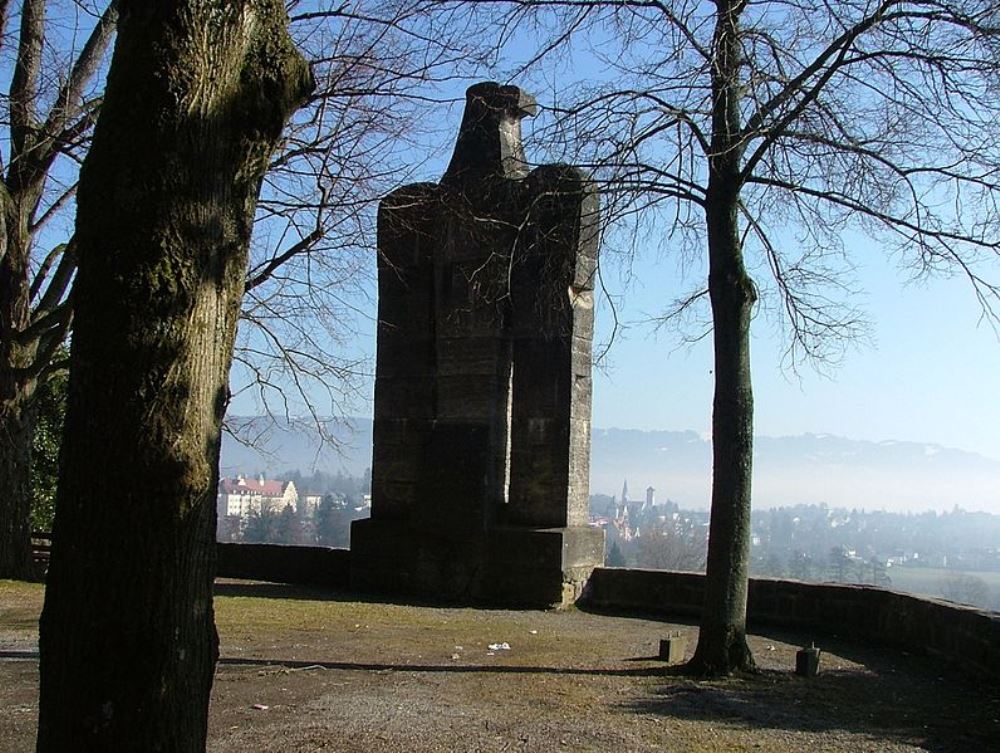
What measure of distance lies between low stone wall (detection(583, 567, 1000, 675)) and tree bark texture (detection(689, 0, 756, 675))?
6.40 feet

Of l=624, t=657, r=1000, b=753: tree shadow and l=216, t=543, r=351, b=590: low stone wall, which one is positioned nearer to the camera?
l=624, t=657, r=1000, b=753: tree shadow

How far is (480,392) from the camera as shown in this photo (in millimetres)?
12727

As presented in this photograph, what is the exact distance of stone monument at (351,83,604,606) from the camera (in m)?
12.3

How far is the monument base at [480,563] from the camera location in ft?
39.8

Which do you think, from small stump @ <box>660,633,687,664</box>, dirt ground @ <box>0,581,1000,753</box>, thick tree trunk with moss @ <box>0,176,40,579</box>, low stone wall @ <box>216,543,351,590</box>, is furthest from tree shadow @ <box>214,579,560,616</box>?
small stump @ <box>660,633,687,664</box>

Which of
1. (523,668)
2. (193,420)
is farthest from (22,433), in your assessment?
(193,420)

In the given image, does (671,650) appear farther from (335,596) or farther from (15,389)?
(15,389)

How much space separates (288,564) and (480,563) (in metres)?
3.37

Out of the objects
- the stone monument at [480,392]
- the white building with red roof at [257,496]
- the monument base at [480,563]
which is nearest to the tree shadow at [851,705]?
the monument base at [480,563]

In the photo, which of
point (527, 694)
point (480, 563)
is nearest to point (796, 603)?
point (480, 563)

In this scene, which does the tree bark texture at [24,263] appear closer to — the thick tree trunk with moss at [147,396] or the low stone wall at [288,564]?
the low stone wall at [288,564]

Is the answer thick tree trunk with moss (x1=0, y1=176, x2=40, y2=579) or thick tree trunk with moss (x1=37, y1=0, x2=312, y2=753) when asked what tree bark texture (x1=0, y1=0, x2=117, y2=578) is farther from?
thick tree trunk with moss (x1=37, y1=0, x2=312, y2=753)

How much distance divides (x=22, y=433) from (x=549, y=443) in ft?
21.4

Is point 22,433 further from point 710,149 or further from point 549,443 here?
point 710,149
